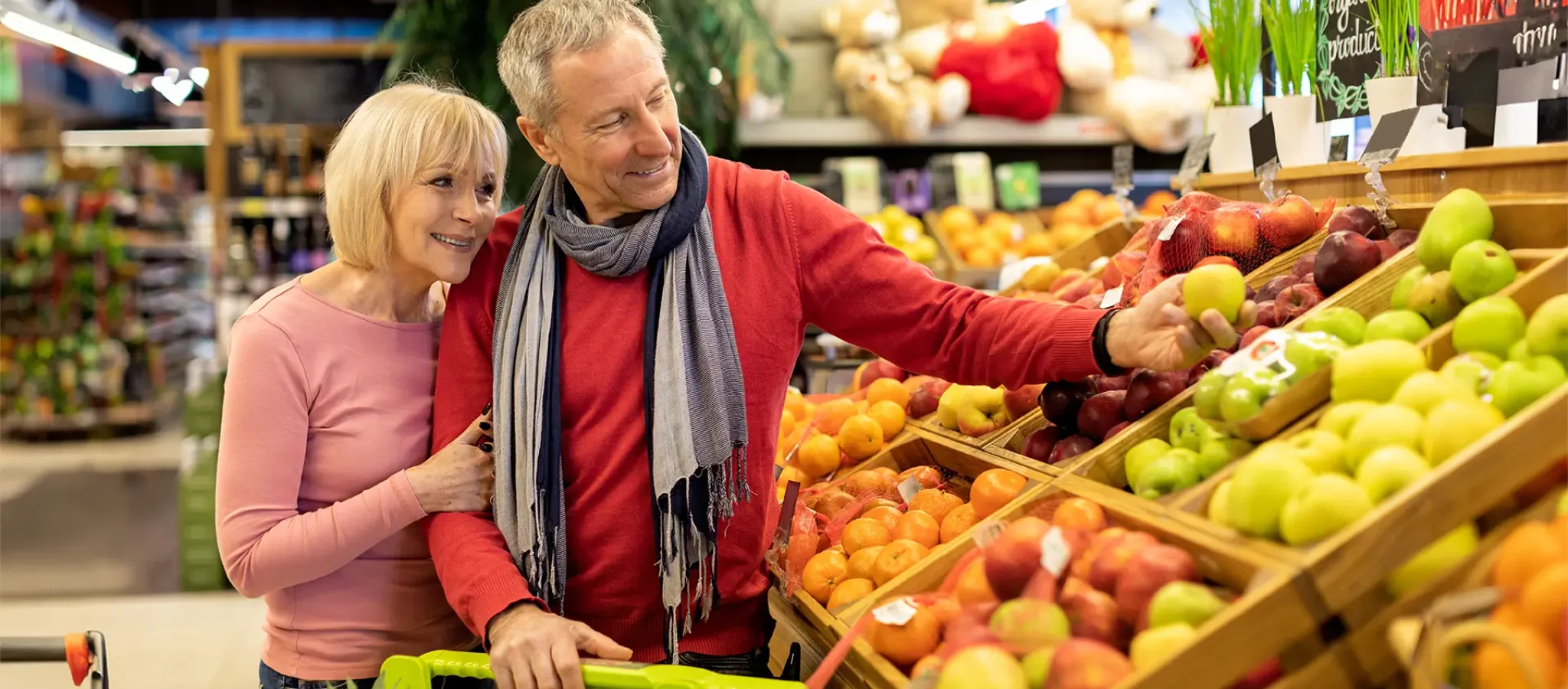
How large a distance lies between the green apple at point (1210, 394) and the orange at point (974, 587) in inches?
12.7

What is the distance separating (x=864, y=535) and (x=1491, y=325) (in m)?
0.89

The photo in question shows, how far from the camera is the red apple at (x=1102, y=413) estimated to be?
167 cm

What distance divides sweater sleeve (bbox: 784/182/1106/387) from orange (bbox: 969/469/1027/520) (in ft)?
0.43

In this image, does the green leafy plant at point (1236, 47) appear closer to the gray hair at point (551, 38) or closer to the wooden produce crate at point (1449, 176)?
the wooden produce crate at point (1449, 176)

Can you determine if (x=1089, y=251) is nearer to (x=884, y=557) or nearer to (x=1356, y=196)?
(x=1356, y=196)

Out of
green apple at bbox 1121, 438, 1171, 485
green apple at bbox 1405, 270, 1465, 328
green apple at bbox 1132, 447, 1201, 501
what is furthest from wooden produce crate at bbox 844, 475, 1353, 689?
green apple at bbox 1405, 270, 1465, 328

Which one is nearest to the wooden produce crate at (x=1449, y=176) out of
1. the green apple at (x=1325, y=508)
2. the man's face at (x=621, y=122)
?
the green apple at (x=1325, y=508)

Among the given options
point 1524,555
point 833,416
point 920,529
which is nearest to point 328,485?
point 920,529

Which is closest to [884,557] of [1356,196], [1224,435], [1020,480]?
[1020,480]

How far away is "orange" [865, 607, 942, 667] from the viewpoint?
1.40 metres

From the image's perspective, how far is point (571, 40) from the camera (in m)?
1.60

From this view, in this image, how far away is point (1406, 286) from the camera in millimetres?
1454

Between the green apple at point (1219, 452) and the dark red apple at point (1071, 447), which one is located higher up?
the green apple at point (1219, 452)

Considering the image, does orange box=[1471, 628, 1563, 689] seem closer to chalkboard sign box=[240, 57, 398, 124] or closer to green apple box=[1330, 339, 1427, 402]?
green apple box=[1330, 339, 1427, 402]
